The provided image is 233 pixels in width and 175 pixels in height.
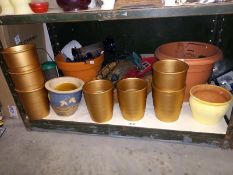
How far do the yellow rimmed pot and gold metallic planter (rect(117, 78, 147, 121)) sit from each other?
246 millimetres

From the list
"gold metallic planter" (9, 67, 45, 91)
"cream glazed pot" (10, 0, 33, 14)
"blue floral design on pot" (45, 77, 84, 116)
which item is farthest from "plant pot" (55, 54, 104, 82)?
"cream glazed pot" (10, 0, 33, 14)

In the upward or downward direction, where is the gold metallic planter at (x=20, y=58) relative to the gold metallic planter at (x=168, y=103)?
upward

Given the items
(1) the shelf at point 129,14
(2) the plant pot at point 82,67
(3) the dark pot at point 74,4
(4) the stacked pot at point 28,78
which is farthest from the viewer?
(2) the plant pot at point 82,67

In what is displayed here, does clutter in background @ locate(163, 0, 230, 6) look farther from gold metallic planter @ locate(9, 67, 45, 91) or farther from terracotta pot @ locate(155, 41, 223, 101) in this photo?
gold metallic planter @ locate(9, 67, 45, 91)

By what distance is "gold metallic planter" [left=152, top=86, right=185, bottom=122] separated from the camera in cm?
105

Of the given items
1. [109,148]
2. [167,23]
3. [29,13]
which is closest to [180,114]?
[109,148]

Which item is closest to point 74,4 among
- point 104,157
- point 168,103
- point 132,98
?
point 132,98

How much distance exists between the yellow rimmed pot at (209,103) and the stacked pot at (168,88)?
81 mm

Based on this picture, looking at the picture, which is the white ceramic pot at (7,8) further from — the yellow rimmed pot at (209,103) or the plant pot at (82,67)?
the yellow rimmed pot at (209,103)

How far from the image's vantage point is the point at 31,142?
1257 millimetres

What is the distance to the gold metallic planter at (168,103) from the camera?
105 cm

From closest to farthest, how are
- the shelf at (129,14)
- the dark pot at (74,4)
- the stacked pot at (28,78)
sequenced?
1. the shelf at (129,14)
2. the dark pot at (74,4)
3. the stacked pot at (28,78)

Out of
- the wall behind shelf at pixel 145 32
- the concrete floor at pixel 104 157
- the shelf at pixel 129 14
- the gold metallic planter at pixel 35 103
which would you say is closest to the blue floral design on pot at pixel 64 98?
the gold metallic planter at pixel 35 103

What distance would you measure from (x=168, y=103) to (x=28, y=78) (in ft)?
2.37
